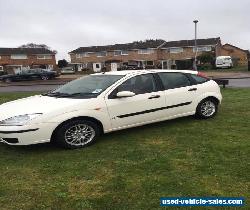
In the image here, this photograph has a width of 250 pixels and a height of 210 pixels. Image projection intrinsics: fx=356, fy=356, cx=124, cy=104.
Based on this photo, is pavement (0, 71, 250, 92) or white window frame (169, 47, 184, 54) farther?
white window frame (169, 47, 184, 54)

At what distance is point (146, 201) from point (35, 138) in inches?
106

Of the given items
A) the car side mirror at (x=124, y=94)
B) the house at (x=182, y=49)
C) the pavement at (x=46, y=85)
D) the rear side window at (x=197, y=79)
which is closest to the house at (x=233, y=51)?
the house at (x=182, y=49)

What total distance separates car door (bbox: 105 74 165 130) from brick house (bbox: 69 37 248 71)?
176 feet

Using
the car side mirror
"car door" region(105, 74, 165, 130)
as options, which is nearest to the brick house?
"car door" region(105, 74, 165, 130)

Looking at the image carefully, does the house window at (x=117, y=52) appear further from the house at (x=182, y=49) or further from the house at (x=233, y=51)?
the house at (x=233, y=51)

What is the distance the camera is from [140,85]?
292 inches

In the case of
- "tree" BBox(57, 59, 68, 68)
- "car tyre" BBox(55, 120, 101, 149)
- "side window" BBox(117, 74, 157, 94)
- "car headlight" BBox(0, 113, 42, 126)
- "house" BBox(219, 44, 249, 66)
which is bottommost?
"car tyre" BBox(55, 120, 101, 149)

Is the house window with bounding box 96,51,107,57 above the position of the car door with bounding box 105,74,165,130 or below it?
above

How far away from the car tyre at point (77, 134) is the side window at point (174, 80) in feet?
6.44

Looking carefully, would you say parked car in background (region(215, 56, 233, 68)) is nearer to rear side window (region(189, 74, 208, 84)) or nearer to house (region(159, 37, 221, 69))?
house (region(159, 37, 221, 69))

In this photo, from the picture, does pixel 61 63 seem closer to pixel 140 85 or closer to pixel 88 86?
pixel 88 86

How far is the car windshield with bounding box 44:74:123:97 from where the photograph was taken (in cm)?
703

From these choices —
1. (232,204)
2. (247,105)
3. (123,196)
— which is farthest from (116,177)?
(247,105)

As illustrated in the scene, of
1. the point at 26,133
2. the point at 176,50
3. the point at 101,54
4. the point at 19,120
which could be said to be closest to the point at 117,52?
the point at 101,54
